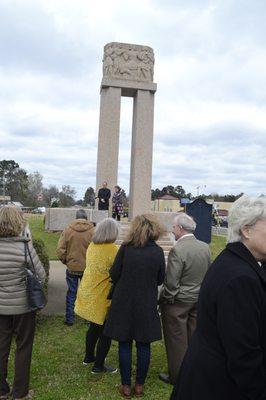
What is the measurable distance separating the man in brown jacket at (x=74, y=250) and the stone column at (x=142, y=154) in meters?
11.3

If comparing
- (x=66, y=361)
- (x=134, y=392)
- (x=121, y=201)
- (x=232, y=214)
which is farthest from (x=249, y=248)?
(x=121, y=201)

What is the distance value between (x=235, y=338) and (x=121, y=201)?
14574 millimetres

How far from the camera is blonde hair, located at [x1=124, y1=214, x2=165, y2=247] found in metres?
4.20

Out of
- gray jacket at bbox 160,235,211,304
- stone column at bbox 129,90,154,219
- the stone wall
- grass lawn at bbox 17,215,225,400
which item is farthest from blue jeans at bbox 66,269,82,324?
stone column at bbox 129,90,154,219

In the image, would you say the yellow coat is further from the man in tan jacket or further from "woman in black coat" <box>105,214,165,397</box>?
the man in tan jacket

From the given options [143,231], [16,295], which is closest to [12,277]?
[16,295]

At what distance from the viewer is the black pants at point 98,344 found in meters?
4.78

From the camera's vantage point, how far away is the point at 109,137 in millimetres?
18047

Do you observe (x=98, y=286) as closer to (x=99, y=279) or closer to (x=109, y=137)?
(x=99, y=279)

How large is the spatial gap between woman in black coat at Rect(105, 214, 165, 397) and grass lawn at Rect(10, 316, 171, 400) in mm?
376

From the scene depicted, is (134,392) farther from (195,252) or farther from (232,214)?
(232,214)

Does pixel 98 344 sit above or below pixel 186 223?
below

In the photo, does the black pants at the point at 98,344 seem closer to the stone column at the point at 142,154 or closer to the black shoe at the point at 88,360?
the black shoe at the point at 88,360

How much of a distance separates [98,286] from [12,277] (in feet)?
3.50
